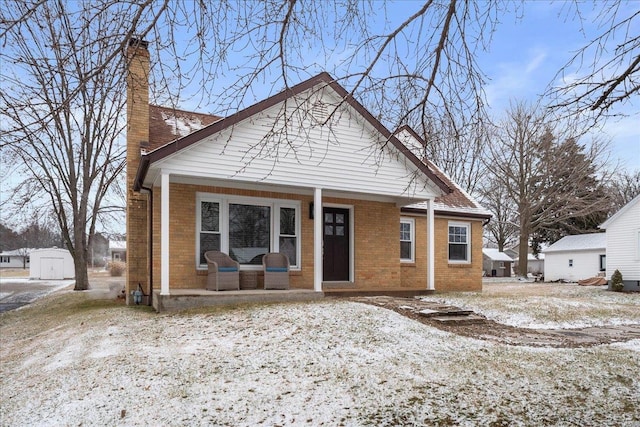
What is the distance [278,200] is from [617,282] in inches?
734

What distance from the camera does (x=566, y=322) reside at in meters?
10.4

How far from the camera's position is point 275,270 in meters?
11.8

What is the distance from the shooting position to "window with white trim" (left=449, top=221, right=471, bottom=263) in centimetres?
1642

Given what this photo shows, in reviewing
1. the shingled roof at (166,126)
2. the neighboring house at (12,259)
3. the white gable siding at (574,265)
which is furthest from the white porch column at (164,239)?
the neighboring house at (12,259)

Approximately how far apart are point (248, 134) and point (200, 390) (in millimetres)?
6786

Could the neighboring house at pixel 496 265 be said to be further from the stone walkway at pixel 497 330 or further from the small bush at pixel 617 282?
the stone walkway at pixel 497 330

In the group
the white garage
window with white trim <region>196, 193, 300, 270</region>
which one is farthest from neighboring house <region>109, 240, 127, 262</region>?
window with white trim <region>196, 193, 300, 270</region>

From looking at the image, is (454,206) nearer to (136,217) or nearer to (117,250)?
(136,217)

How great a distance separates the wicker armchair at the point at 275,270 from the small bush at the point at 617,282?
18.5 meters

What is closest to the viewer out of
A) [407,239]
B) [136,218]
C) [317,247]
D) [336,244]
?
[317,247]

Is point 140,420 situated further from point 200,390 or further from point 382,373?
point 382,373

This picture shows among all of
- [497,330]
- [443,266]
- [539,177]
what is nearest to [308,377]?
[497,330]

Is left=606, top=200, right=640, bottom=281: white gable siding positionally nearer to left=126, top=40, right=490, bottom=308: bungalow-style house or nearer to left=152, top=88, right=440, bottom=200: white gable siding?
left=126, top=40, right=490, bottom=308: bungalow-style house

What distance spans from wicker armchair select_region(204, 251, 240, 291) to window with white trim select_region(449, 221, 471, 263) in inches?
318
